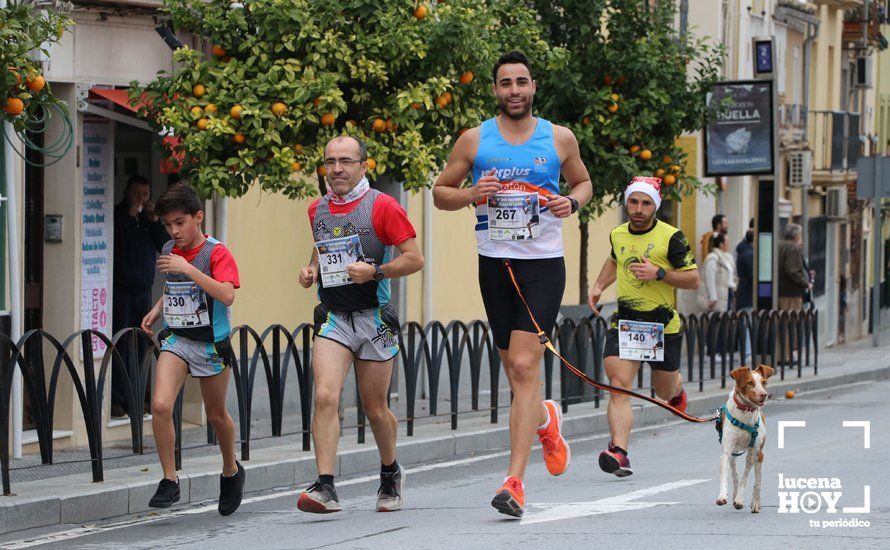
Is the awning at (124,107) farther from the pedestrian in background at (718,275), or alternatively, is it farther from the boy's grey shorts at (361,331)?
the pedestrian in background at (718,275)

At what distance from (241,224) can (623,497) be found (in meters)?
7.66

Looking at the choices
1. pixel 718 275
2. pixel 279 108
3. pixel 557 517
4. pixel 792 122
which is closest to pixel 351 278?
pixel 557 517

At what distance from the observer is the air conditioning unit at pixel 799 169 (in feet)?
123

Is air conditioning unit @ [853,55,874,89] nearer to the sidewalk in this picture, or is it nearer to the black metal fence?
the black metal fence

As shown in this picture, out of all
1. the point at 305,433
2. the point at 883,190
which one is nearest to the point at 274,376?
the point at 305,433

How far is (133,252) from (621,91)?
5.93 m

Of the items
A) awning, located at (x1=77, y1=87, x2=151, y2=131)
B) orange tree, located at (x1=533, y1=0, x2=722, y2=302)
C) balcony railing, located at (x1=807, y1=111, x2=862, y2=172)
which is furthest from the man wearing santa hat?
balcony railing, located at (x1=807, y1=111, x2=862, y2=172)

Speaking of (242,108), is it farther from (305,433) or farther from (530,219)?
(530,219)

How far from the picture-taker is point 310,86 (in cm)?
1375

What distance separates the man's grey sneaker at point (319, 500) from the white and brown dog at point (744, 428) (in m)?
1.85

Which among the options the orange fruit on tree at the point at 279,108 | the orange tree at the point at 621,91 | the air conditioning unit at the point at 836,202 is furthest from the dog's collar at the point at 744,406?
the air conditioning unit at the point at 836,202

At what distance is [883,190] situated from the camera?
31719 millimetres

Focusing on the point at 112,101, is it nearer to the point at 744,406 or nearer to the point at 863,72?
the point at 744,406

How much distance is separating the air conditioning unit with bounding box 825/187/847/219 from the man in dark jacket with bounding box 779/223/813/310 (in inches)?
616
